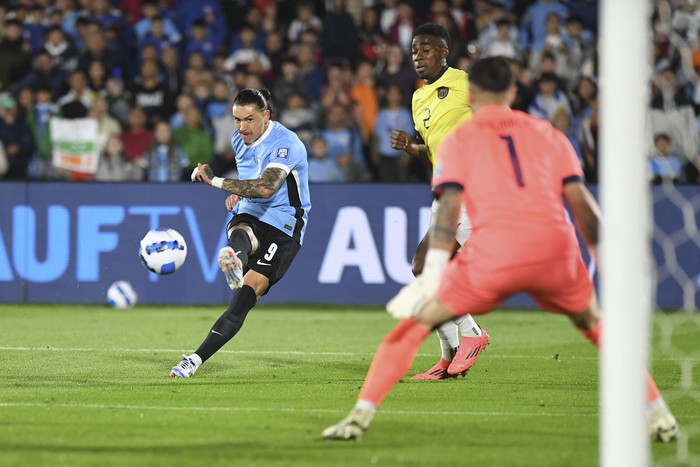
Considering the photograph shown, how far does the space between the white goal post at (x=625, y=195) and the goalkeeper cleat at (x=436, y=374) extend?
445cm

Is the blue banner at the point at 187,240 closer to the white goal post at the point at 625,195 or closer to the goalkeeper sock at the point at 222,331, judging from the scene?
the goalkeeper sock at the point at 222,331

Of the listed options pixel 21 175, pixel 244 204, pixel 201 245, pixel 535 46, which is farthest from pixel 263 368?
pixel 535 46

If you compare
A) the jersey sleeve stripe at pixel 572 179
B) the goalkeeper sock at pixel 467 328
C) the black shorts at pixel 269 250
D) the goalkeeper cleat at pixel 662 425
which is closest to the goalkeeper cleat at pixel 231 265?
the black shorts at pixel 269 250

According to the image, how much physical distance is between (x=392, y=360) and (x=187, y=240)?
9.68 meters

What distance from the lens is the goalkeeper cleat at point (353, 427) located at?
6.16 metres

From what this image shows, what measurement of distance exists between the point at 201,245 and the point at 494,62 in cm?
960

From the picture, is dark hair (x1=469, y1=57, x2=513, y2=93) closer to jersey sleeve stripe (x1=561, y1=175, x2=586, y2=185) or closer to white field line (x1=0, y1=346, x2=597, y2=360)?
jersey sleeve stripe (x1=561, y1=175, x2=586, y2=185)

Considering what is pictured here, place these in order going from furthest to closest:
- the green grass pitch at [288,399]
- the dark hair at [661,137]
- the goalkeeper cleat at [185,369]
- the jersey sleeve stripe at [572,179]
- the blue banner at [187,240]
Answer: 1. the blue banner at [187,240]
2. the dark hair at [661,137]
3. the goalkeeper cleat at [185,369]
4. the jersey sleeve stripe at [572,179]
5. the green grass pitch at [288,399]

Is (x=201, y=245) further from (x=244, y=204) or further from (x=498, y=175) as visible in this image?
(x=498, y=175)

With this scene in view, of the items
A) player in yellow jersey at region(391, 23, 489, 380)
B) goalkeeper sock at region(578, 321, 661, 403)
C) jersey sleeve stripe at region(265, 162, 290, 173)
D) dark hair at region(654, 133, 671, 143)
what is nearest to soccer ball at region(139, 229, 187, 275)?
jersey sleeve stripe at region(265, 162, 290, 173)

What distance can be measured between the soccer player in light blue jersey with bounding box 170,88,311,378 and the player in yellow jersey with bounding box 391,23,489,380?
0.92 meters

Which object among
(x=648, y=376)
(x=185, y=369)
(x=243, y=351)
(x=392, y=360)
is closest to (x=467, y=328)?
(x=185, y=369)

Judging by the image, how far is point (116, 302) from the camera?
36.4 feet

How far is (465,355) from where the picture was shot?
366 inches
